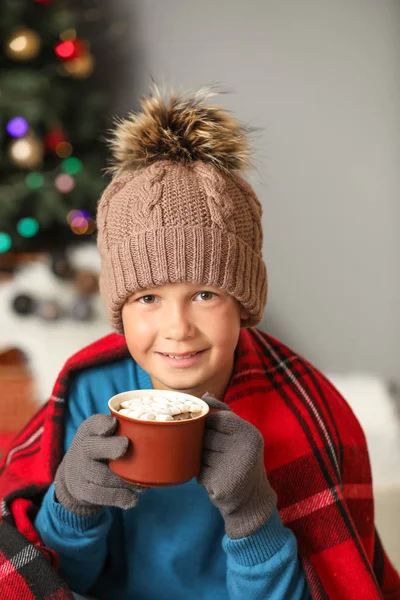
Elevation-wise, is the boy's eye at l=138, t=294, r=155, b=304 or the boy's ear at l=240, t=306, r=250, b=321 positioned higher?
the boy's eye at l=138, t=294, r=155, b=304

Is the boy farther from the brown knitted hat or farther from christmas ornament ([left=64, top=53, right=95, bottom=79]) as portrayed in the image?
christmas ornament ([left=64, top=53, right=95, bottom=79])

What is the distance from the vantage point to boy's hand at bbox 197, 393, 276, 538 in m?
0.95

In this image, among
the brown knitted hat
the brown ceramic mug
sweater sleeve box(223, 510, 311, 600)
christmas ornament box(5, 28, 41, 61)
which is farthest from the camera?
christmas ornament box(5, 28, 41, 61)

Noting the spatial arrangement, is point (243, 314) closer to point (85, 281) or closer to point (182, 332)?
point (182, 332)

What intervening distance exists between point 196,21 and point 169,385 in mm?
2396

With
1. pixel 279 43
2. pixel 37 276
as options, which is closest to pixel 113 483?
pixel 37 276

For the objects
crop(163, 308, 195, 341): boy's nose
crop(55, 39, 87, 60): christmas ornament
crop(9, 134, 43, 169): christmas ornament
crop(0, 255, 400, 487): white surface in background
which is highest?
crop(55, 39, 87, 60): christmas ornament

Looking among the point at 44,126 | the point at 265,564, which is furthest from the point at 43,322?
the point at 265,564

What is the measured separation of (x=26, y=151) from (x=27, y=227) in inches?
12.5

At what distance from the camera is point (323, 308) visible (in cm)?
312

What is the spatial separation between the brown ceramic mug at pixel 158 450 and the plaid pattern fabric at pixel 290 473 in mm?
284

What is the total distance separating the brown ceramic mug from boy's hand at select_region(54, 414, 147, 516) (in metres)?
0.02

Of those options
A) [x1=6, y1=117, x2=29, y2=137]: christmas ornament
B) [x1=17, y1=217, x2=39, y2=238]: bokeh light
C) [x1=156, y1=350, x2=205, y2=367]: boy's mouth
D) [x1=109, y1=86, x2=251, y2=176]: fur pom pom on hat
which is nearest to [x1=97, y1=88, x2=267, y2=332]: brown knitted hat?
[x1=109, y1=86, x2=251, y2=176]: fur pom pom on hat

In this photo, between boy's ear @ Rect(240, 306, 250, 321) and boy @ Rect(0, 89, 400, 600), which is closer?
boy @ Rect(0, 89, 400, 600)
